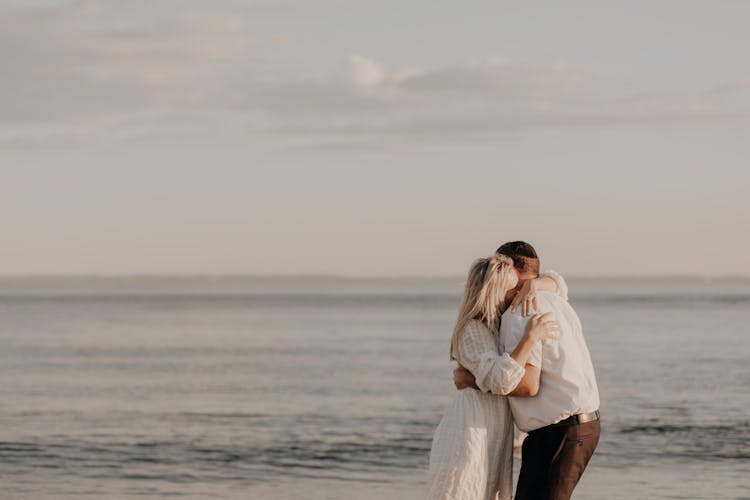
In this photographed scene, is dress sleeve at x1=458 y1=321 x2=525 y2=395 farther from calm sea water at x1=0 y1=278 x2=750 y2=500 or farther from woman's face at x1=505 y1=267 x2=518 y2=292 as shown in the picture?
calm sea water at x1=0 y1=278 x2=750 y2=500

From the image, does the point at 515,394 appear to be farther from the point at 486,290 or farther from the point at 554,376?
the point at 486,290

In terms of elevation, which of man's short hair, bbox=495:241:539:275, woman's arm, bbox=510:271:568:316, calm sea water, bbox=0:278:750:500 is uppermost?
man's short hair, bbox=495:241:539:275

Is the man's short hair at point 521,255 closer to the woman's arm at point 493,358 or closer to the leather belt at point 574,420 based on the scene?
the woman's arm at point 493,358

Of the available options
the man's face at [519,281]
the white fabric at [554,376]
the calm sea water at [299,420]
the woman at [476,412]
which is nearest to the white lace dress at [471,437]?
the woman at [476,412]

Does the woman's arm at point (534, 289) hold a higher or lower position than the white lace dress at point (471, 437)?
higher

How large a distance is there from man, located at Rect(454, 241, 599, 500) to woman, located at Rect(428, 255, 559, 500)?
8cm

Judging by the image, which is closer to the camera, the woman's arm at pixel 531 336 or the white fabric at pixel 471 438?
the woman's arm at pixel 531 336

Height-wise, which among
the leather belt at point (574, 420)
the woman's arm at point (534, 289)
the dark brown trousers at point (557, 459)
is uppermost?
the woman's arm at point (534, 289)

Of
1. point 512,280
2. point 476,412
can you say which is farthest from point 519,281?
point 476,412

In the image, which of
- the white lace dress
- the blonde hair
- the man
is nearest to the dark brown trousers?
the man

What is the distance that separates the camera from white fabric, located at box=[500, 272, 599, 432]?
17.6 ft

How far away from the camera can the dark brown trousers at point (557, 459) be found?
541 centimetres

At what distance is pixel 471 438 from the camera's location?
5469 millimetres

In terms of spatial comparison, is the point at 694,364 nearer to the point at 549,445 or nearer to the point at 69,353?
the point at 69,353
